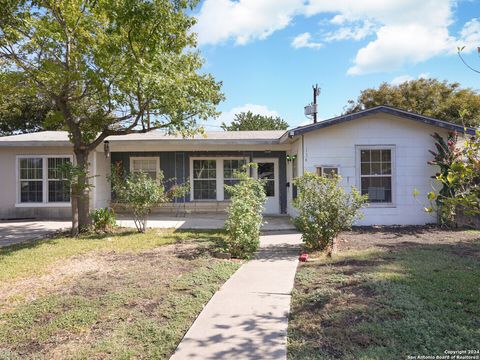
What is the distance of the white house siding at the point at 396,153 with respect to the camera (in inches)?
417

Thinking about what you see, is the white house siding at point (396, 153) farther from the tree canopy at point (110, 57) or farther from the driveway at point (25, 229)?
the driveway at point (25, 229)

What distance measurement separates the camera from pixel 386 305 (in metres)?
4.11

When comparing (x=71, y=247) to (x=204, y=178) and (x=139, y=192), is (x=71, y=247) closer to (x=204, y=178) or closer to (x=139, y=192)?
(x=139, y=192)

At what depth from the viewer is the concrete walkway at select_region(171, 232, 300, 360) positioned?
323 cm

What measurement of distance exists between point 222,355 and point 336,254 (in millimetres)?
4323

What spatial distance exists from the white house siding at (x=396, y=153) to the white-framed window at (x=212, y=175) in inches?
190

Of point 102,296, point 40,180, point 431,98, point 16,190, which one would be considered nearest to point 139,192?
point 102,296

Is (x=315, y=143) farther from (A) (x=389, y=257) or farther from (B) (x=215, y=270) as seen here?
(B) (x=215, y=270)

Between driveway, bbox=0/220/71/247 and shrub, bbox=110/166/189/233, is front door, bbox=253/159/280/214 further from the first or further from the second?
driveway, bbox=0/220/71/247

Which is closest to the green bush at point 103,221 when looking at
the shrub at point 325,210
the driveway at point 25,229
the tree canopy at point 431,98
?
the driveway at point 25,229

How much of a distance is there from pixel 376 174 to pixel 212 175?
6.64 metres

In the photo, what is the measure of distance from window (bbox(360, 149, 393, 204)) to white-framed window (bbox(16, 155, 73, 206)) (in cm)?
1039

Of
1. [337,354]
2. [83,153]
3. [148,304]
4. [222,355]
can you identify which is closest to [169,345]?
[222,355]

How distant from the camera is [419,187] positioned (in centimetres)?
1059
